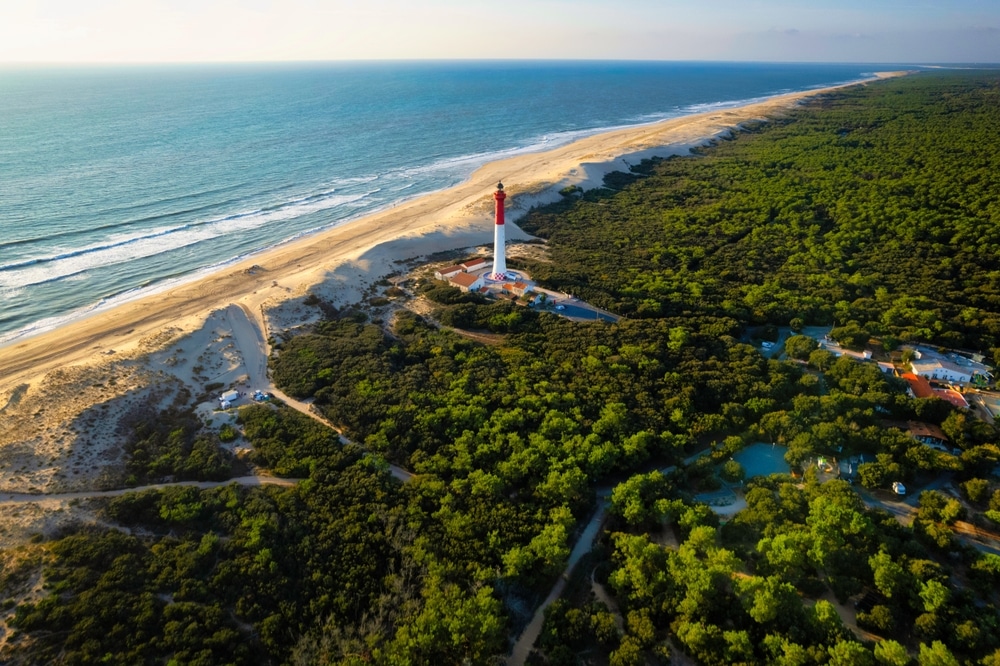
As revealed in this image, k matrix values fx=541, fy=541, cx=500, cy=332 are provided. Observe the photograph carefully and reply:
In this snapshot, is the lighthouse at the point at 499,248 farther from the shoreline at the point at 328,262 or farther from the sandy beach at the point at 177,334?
the shoreline at the point at 328,262

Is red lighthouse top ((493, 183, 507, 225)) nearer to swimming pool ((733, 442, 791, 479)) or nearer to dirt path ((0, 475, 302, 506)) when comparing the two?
swimming pool ((733, 442, 791, 479))

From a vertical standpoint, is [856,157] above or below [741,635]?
above

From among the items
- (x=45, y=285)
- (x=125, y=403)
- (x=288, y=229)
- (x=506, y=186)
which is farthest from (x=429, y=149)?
(x=125, y=403)

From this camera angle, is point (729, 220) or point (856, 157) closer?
point (729, 220)

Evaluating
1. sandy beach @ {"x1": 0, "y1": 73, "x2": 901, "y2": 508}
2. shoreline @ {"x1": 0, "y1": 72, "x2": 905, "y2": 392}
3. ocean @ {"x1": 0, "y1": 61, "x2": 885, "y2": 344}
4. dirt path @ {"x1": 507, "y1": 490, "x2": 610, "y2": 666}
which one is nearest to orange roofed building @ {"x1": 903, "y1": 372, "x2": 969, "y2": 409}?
dirt path @ {"x1": 507, "y1": 490, "x2": 610, "y2": 666}

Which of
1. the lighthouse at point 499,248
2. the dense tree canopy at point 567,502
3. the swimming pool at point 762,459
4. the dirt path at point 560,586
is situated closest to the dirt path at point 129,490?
the dense tree canopy at point 567,502

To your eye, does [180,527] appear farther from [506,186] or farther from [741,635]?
[506,186]
